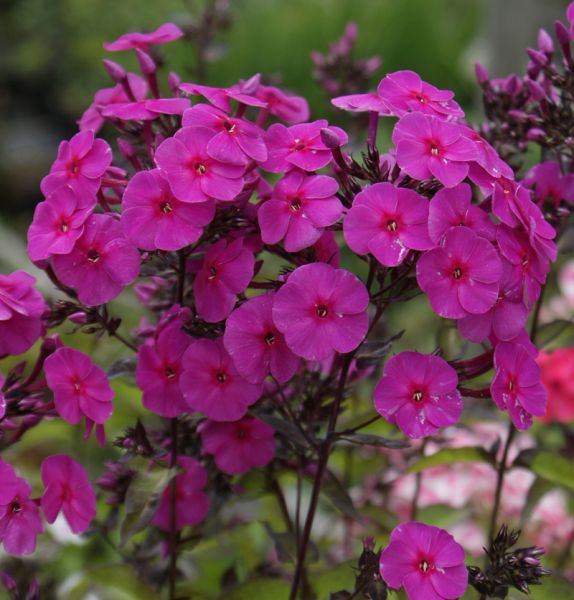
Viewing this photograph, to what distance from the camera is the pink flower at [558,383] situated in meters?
1.30

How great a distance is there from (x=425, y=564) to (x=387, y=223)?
0.28 meters

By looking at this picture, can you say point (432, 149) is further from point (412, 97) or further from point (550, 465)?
point (550, 465)

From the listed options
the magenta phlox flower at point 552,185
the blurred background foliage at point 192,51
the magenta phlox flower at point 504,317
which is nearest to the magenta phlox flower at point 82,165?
the magenta phlox flower at point 504,317

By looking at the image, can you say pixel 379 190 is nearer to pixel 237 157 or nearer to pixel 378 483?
pixel 237 157

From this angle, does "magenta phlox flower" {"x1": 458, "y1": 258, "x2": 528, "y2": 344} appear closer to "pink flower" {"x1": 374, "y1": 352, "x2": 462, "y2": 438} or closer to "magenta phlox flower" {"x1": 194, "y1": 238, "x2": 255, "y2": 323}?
"pink flower" {"x1": 374, "y1": 352, "x2": 462, "y2": 438}

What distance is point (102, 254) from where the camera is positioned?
32.9 inches

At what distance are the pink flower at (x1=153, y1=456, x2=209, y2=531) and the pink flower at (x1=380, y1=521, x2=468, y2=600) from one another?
258mm

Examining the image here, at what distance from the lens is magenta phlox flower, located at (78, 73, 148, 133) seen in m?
1.00

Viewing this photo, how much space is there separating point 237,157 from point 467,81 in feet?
16.6

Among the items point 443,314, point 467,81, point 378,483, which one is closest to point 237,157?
point 443,314

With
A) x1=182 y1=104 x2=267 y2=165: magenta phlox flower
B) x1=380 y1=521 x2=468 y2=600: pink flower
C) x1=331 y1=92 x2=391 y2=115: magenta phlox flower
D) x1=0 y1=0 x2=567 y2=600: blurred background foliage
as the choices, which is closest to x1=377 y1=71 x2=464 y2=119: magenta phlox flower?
x1=331 y1=92 x2=391 y2=115: magenta phlox flower

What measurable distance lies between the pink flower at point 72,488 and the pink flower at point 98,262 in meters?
0.16

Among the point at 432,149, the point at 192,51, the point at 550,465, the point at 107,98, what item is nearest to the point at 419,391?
the point at 432,149

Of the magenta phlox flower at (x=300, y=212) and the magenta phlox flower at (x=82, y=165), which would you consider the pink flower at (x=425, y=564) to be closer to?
the magenta phlox flower at (x=300, y=212)
